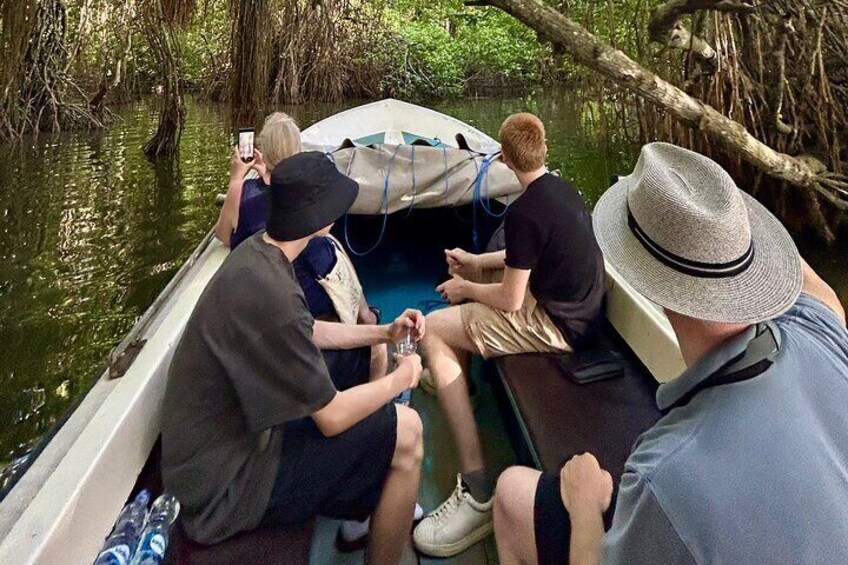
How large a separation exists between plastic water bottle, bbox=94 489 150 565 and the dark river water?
13.7 inches

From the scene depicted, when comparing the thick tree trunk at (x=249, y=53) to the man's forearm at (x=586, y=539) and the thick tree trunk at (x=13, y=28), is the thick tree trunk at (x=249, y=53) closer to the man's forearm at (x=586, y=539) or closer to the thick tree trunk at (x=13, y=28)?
the thick tree trunk at (x=13, y=28)

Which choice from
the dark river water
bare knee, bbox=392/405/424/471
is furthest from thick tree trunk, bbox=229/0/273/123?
bare knee, bbox=392/405/424/471

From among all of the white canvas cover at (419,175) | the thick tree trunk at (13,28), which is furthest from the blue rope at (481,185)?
the thick tree trunk at (13,28)

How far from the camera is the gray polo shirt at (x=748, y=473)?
0.75m

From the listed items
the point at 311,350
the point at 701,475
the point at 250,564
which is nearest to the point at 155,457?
the point at 250,564

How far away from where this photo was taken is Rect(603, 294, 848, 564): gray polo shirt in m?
0.75

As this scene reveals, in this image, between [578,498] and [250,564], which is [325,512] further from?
[578,498]

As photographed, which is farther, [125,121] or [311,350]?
[125,121]

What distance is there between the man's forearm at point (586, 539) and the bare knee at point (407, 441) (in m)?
0.49

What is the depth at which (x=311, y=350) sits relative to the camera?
1.37 m

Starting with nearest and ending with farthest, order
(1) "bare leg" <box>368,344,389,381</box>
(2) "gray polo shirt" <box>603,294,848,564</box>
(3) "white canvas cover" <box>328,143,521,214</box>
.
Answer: (2) "gray polo shirt" <box>603,294,848,564</box>, (1) "bare leg" <box>368,344,389,381</box>, (3) "white canvas cover" <box>328,143,521,214</box>

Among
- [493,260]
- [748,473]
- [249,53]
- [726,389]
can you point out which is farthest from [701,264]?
[249,53]

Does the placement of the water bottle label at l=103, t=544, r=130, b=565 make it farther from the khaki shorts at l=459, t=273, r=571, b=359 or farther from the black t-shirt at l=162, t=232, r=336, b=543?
the khaki shorts at l=459, t=273, r=571, b=359

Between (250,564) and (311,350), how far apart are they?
0.48m
